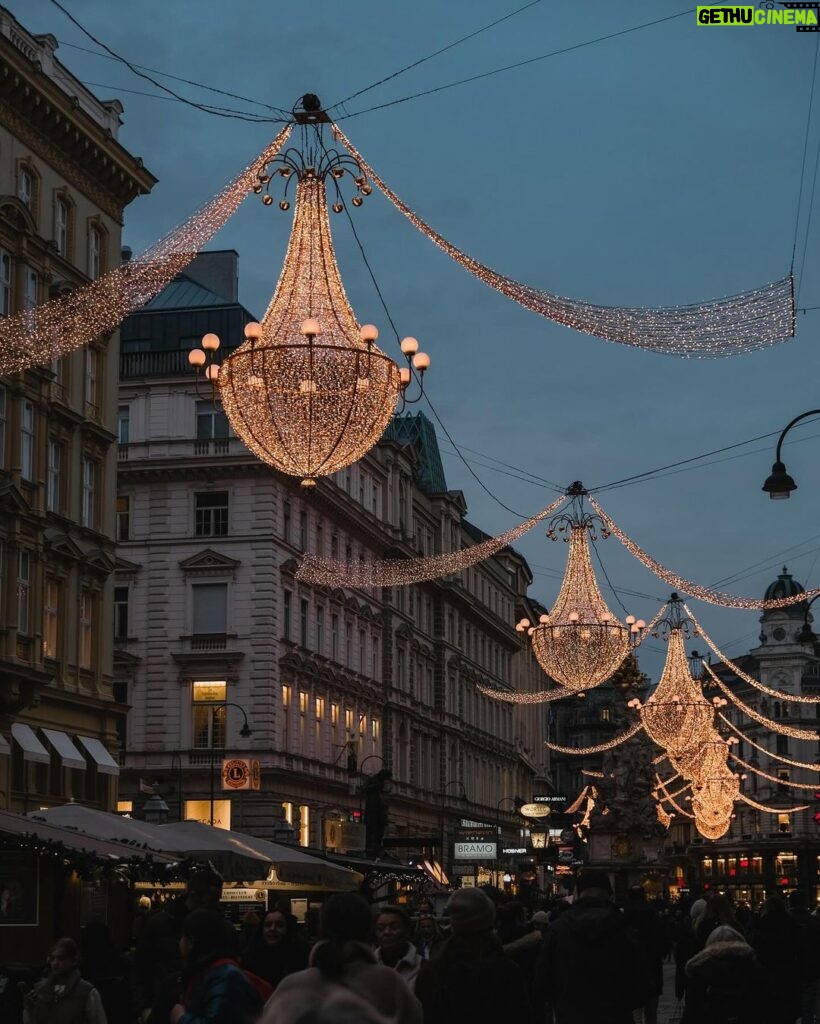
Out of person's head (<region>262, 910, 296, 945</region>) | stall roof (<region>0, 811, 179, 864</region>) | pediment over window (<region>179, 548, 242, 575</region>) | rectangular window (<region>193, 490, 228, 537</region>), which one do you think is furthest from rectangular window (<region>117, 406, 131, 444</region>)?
person's head (<region>262, 910, 296, 945</region>)

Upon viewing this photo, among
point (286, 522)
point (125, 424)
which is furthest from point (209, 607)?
point (125, 424)

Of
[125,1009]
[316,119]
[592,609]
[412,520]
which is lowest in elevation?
[125,1009]

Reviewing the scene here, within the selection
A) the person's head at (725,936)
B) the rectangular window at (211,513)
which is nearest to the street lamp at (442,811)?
the rectangular window at (211,513)

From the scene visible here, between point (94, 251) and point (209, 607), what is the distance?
2070 cm

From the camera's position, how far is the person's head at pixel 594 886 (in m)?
11.0

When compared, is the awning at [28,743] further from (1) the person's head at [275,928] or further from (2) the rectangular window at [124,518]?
(2) the rectangular window at [124,518]

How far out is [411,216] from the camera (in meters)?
18.4

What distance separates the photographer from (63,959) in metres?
12.2

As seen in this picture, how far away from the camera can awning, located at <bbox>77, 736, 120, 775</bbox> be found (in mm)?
40719

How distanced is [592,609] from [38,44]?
16965 mm

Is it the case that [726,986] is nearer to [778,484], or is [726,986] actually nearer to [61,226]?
[778,484]

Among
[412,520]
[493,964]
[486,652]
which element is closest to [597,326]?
[493,964]

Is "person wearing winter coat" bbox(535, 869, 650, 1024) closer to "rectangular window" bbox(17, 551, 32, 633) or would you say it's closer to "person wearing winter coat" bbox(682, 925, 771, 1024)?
"person wearing winter coat" bbox(682, 925, 771, 1024)

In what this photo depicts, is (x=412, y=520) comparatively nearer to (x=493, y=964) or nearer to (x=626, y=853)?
(x=626, y=853)
